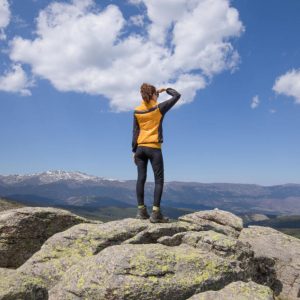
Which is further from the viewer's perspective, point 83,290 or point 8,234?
point 8,234

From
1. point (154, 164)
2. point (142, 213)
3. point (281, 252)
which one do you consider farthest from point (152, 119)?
point (281, 252)

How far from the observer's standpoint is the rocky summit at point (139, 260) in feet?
38.7

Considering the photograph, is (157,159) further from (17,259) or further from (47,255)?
(17,259)

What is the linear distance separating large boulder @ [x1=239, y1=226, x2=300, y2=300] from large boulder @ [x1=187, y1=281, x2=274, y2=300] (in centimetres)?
721

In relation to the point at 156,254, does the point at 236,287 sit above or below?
below

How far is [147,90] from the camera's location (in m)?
18.0

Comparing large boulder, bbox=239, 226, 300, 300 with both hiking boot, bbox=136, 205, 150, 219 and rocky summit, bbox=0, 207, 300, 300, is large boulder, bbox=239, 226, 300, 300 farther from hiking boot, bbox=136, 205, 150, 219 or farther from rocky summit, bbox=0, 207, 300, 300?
hiking boot, bbox=136, 205, 150, 219

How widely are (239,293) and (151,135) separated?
8.49 m

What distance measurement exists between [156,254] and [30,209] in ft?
35.5

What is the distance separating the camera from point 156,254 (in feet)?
42.8

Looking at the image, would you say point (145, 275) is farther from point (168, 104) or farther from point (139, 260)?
point (168, 104)

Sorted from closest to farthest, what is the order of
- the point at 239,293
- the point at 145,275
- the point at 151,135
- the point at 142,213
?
the point at 239,293 < the point at 145,275 < the point at 151,135 < the point at 142,213

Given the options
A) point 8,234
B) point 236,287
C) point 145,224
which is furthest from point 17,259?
point 236,287

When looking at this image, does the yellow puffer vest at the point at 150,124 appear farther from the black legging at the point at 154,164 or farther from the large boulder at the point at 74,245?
the large boulder at the point at 74,245
